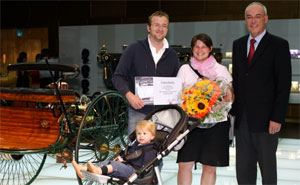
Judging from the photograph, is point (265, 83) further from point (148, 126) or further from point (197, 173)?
point (197, 173)

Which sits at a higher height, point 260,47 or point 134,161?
point 260,47

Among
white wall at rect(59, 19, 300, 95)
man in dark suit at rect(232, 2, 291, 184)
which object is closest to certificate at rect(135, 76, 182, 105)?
man in dark suit at rect(232, 2, 291, 184)

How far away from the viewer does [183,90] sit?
3.02 meters

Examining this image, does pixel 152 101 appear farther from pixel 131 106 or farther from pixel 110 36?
pixel 110 36

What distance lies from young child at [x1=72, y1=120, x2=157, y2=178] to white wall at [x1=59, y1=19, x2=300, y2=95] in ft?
21.8

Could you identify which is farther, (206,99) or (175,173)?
(175,173)

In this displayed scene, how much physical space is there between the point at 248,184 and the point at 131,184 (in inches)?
41.6

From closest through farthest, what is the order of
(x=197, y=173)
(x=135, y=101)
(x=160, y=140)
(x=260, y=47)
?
(x=160, y=140)
(x=135, y=101)
(x=260, y=47)
(x=197, y=173)

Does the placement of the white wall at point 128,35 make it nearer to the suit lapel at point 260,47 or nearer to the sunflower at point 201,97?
the suit lapel at point 260,47

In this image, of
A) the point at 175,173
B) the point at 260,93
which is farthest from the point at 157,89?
the point at 175,173

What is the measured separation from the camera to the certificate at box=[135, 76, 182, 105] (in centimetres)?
312

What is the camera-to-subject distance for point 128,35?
10250 mm

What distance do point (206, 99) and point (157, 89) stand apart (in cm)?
41

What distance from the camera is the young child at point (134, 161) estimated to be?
2.74 m
